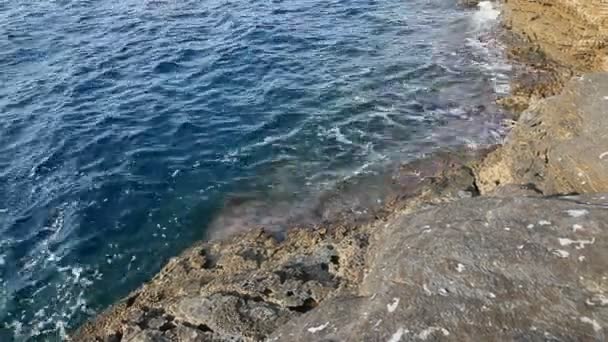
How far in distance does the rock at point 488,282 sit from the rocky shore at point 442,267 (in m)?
0.02

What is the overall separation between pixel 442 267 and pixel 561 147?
26.2 feet

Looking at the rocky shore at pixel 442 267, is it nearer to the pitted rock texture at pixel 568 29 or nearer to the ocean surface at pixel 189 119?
the ocean surface at pixel 189 119

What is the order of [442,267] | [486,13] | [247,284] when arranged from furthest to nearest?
[486,13], [247,284], [442,267]

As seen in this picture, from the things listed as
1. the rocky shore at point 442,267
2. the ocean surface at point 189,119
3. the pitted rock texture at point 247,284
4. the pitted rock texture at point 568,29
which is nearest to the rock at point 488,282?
the rocky shore at point 442,267

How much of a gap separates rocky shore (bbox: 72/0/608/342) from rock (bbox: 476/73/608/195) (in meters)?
0.05

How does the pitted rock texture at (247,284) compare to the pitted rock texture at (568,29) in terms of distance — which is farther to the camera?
the pitted rock texture at (568,29)

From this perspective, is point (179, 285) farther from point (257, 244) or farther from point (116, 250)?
point (116, 250)

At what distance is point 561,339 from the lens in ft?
31.1

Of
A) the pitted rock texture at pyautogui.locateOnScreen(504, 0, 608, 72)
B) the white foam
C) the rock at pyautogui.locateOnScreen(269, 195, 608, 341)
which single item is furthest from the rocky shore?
the white foam

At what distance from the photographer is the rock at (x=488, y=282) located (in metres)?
9.95

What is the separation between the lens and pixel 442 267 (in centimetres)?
1136

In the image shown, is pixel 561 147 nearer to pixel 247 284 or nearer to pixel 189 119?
pixel 247 284

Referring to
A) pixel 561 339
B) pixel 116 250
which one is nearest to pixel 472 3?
pixel 116 250

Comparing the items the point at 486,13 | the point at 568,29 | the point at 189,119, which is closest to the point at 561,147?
the point at 568,29
